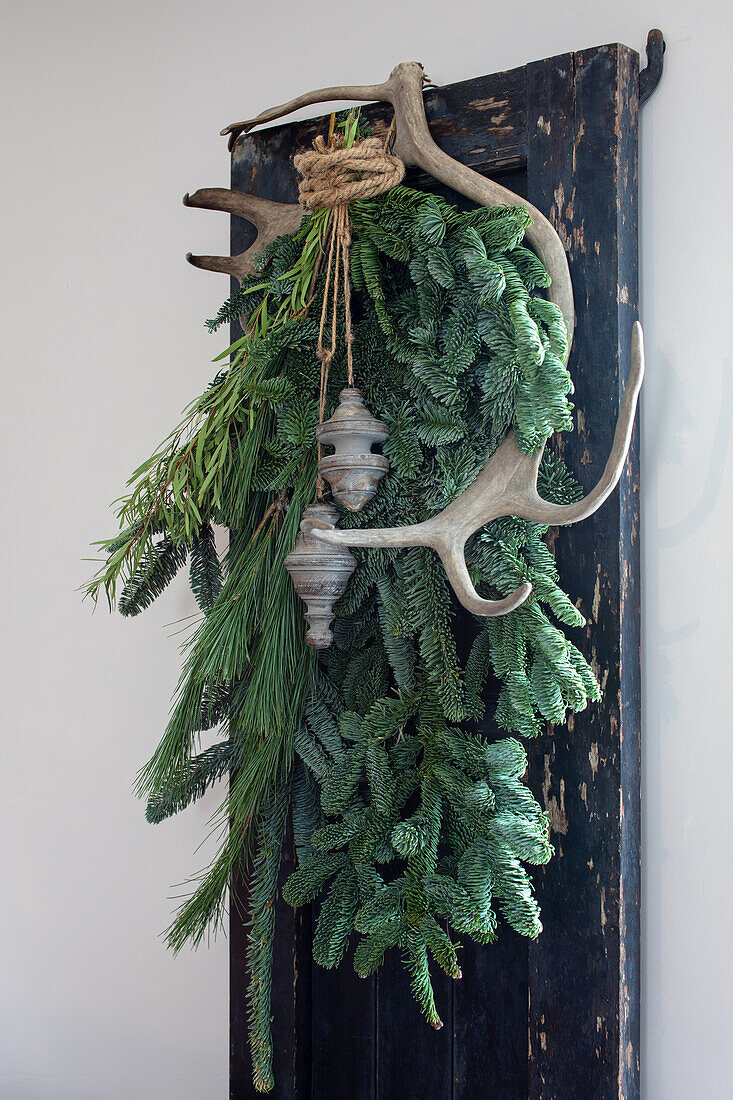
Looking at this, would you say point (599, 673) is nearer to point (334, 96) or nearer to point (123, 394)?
point (334, 96)

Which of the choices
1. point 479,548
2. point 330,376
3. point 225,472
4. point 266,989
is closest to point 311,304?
point 330,376

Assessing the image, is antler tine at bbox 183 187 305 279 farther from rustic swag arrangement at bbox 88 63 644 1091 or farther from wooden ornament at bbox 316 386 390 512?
wooden ornament at bbox 316 386 390 512

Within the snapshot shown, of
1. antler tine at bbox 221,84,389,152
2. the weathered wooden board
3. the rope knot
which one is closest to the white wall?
the weathered wooden board

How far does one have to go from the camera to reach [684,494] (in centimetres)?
89

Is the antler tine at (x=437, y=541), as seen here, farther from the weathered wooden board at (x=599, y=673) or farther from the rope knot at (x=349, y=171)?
the rope knot at (x=349, y=171)

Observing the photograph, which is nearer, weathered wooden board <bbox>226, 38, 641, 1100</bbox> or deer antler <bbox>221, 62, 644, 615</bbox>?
deer antler <bbox>221, 62, 644, 615</bbox>

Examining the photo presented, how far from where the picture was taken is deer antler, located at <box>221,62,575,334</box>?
83 centimetres

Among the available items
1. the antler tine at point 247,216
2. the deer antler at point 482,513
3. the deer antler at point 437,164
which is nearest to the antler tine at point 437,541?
the deer antler at point 482,513

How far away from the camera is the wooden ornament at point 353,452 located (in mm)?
813

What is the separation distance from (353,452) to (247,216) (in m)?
0.37

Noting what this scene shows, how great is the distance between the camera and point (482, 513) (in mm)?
782

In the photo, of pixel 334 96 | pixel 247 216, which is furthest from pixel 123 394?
pixel 334 96

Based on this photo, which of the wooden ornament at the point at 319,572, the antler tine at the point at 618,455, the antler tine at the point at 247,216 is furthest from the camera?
the antler tine at the point at 247,216

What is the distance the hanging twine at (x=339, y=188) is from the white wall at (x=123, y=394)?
264 millimetres
